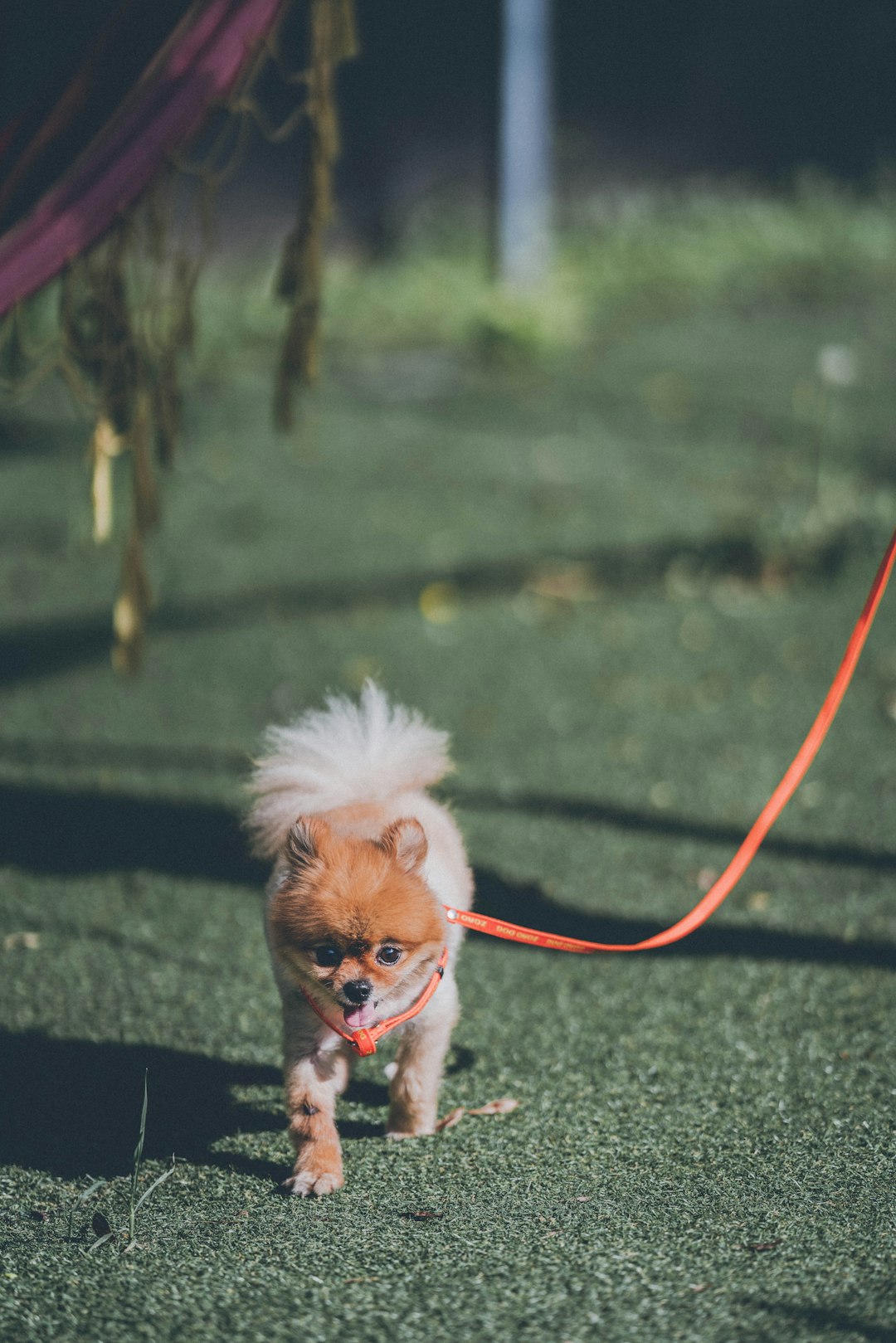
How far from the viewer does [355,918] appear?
2.46 m

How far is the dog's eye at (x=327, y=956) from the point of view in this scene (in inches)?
97.7

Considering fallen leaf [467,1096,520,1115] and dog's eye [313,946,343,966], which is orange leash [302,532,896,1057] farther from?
fallen leaf [467,1096,520,1115]

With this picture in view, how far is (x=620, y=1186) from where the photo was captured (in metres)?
2.75

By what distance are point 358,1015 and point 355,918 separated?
0.68 ft

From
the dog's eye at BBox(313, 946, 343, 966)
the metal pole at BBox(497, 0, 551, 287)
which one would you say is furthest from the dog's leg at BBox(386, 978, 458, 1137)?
the metal pole at BBox(497, 0, 551, 287)

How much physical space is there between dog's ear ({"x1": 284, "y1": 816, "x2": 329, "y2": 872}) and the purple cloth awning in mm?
1423

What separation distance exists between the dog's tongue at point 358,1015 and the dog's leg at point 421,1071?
25 centimetres

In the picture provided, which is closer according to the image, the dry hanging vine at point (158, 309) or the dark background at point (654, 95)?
the dry hanging vine at point (158, 309)

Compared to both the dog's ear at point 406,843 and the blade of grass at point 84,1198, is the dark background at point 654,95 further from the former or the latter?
the blade of grass at point 84,1198

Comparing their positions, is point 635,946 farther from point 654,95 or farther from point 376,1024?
point 654,95

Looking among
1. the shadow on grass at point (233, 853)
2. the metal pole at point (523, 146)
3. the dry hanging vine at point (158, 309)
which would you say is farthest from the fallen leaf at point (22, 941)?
the metal pole at point (523, 146)

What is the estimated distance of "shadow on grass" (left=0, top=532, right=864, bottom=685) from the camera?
5754 mm

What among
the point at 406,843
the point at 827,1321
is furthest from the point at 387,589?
the point at 827,1321

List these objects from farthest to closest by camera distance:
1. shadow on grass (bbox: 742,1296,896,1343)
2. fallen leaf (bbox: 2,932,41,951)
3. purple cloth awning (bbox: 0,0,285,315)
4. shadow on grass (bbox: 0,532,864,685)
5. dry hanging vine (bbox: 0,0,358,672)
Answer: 1. shadow on grass (bbox: 0,532,864,685)
2. fallen leaf (bbox: 2,932,41,951)
3. dry hanging vine (bbox: 0,0,358,672)
4. purple cloth awning (bbox: 0,0,285,315)
5. shadow on grass (bbox: 742,1296,896,1343)
